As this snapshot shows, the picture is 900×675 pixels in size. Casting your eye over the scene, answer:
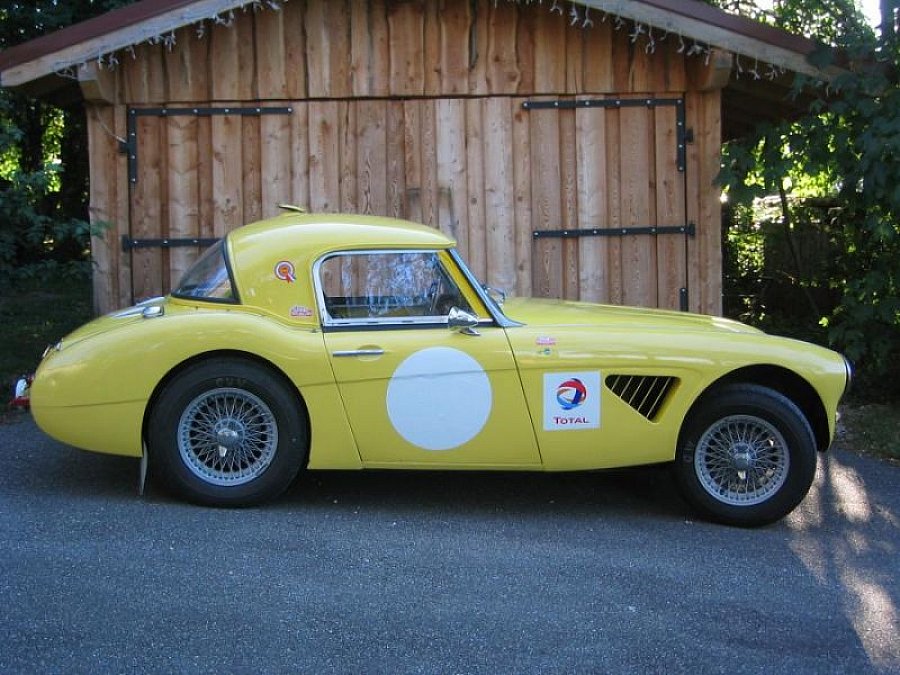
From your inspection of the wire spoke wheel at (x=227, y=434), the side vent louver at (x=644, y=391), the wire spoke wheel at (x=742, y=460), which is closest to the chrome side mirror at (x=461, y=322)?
the side vent louver at (x=644, y=391)

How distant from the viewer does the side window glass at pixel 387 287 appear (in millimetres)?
5617

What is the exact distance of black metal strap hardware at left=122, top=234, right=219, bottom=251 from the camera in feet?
27.5

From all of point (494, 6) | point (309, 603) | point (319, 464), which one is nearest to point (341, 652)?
point (309, 603)

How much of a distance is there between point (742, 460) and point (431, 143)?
13.5 ft

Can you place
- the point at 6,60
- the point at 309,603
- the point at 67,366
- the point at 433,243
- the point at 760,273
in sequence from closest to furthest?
the point at 309,603 → the point at 67,366 → the point at 433,243 → the point at 6,60 → the point at 760,273

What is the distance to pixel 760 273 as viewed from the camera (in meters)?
12.8

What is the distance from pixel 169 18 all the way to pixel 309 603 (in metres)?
5.14

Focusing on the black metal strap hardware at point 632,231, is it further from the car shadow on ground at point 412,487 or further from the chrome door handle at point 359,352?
the chrome door handle at point 359,352

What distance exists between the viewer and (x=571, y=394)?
543 centimetres

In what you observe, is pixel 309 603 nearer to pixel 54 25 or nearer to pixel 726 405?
pixel 726 405

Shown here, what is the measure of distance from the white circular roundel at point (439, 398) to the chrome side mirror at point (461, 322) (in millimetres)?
152

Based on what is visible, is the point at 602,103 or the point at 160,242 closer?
the point at 160,242

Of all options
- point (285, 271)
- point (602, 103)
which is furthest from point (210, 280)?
point (602, 103)

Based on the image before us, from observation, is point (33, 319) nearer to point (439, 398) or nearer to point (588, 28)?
point (588, 28)
